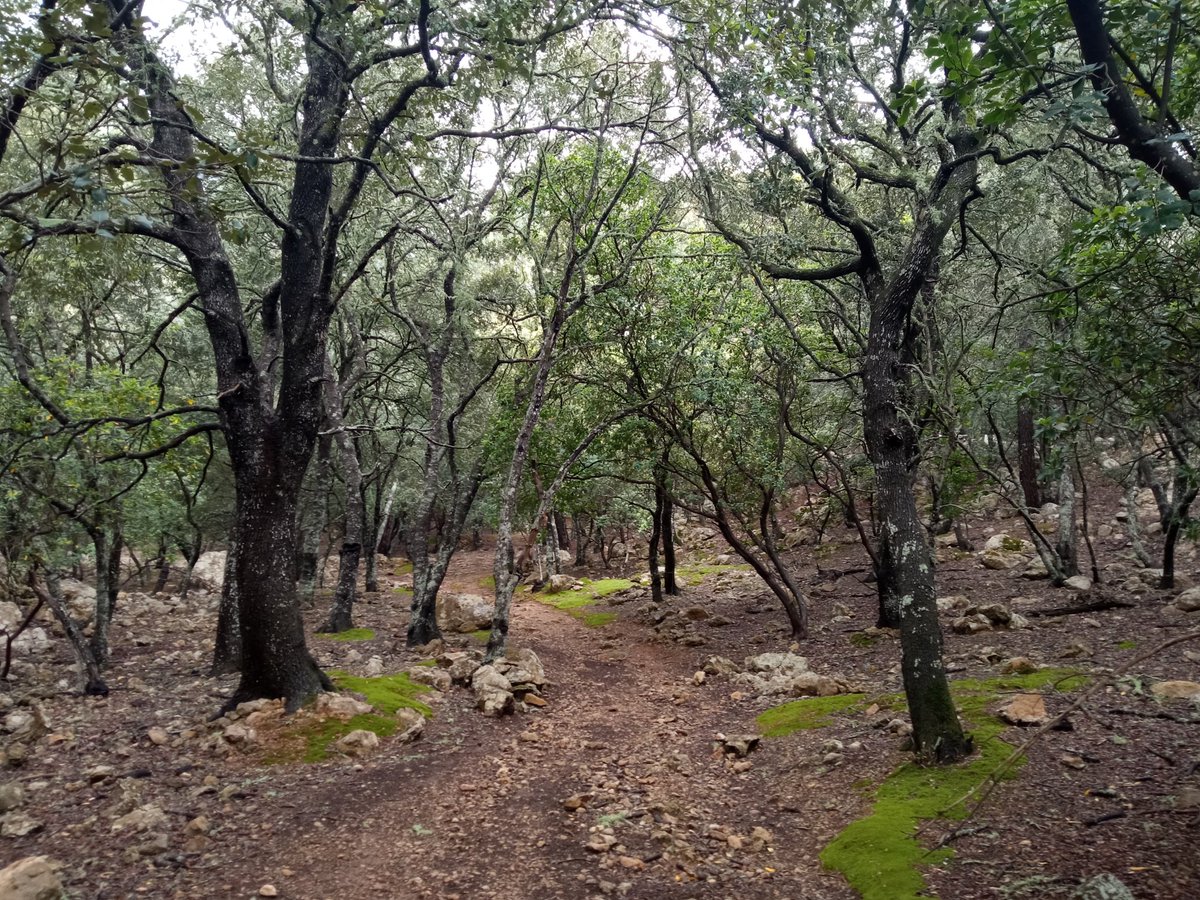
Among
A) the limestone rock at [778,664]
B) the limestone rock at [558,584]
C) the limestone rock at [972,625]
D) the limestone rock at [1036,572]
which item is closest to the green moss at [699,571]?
the limestone rock at [558,584]

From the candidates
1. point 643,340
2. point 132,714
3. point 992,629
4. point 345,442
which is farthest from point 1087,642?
point 345,442

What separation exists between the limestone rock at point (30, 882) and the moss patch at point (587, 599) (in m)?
14.3

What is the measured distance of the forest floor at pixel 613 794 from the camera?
5.01 m

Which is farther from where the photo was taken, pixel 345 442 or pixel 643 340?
pixel 345 442

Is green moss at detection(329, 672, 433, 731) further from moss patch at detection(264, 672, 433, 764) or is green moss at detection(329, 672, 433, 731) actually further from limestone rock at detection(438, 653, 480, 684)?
limestone rock at detection(438, 653, 480, 684)

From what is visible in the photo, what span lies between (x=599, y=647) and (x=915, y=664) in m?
9.69

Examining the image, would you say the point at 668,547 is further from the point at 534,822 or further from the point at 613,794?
the point at 534,822

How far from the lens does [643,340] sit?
13352 mm

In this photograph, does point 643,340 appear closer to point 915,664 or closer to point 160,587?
point 915,664

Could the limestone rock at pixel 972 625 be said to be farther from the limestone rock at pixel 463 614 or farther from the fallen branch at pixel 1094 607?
the limestone rock at pixel 463 614

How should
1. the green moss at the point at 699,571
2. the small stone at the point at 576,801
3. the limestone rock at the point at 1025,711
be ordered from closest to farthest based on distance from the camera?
the small stone at the point at 576,801
the limestone rock at the point at 1025,711
the green moss at the point at 699,571

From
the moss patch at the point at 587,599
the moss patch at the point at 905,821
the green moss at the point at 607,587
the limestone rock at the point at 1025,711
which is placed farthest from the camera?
the green moss at the point at 607,587

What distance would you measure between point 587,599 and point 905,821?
17782mm

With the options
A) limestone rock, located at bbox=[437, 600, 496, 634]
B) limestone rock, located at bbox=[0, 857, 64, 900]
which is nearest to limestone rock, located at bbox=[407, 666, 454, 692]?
limestone rock, located at bbox=[437, 600, 496, 634]
